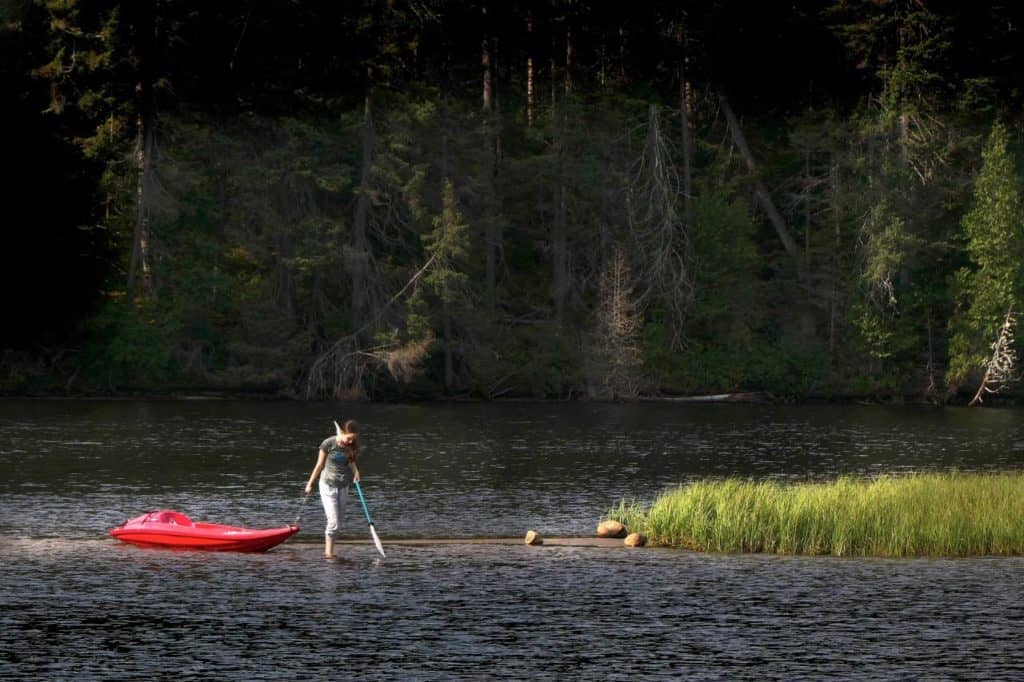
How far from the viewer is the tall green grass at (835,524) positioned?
32.4 metres

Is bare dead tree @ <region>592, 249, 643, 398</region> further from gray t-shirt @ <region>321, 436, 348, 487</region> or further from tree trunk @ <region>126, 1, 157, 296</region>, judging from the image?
gray t-shirt @ <region>321, 436, 348, 487</region>

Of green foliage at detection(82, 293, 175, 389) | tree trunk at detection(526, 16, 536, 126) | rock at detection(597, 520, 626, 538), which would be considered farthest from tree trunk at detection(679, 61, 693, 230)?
rock at detection(597, 520, 626, 538)

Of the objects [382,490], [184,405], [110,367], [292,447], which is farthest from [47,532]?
[110,367]

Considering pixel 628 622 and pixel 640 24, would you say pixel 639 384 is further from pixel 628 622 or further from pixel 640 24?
pixel 628 622

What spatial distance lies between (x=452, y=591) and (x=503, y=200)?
65442 millimetres

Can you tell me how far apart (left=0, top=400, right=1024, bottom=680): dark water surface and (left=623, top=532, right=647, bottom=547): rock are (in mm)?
690

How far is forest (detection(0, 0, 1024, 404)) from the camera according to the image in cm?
8231

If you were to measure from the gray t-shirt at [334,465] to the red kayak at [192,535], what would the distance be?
45.6 inches

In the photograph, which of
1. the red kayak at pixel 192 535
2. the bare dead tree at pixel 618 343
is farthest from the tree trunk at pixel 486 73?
the red kayak at pixel 192 535

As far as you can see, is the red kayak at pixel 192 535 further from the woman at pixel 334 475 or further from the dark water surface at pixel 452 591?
the woman at pixel 334 475

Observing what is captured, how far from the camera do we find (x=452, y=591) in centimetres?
2764

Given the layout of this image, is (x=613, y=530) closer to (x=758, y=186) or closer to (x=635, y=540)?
(x=635, y=540)

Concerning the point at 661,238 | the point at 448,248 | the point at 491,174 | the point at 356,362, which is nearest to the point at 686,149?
the point at 661,238

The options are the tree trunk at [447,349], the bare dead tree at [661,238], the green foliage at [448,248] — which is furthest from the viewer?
the bare dead tree at [661,238]
